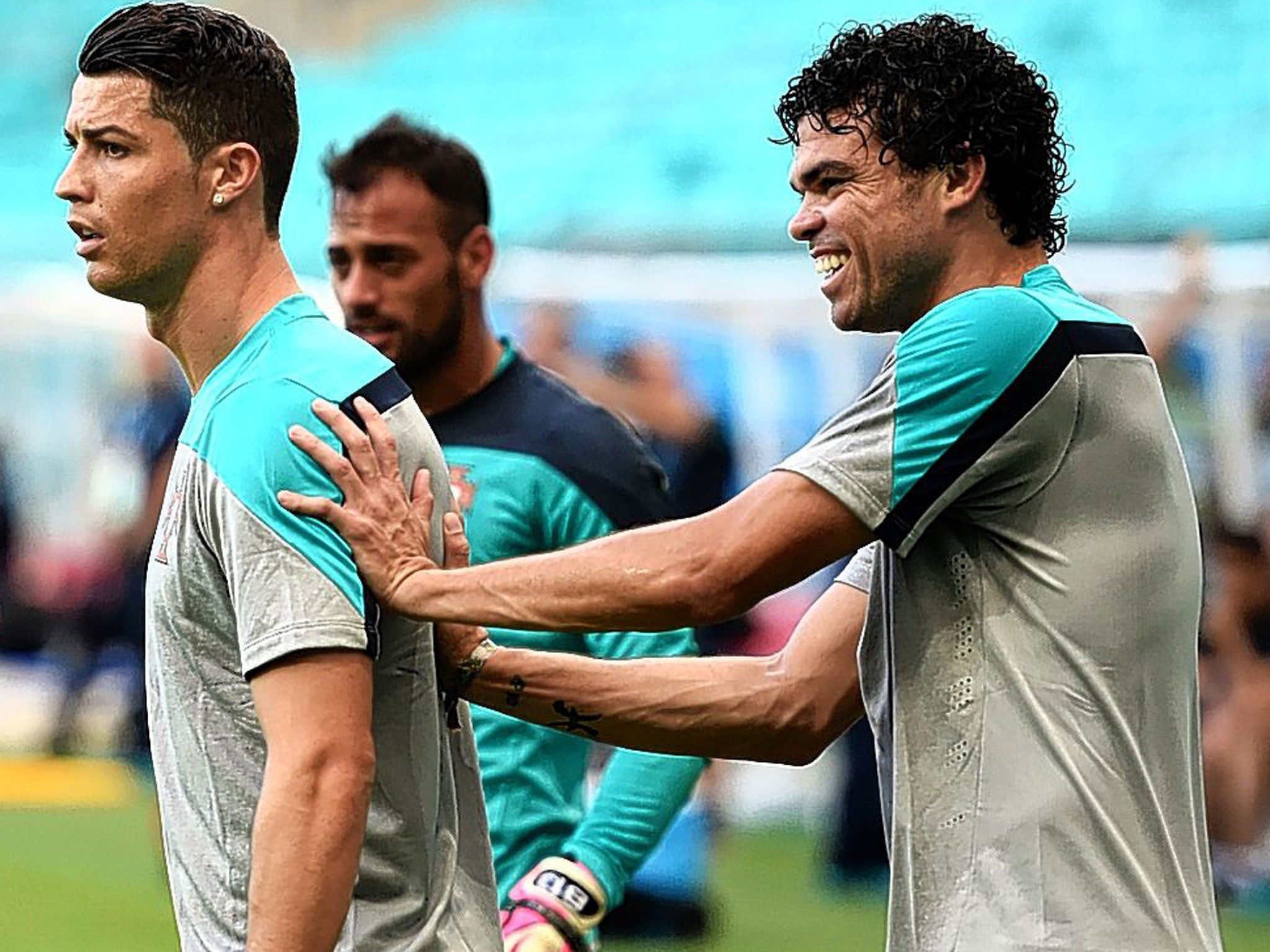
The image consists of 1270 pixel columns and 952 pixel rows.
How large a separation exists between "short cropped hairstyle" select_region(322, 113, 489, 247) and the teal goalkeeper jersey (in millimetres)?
337

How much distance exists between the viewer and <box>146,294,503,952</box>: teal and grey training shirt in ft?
9.91

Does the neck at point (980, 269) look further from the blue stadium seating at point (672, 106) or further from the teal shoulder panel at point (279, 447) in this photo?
the blue stadium seating at point (672, 106)

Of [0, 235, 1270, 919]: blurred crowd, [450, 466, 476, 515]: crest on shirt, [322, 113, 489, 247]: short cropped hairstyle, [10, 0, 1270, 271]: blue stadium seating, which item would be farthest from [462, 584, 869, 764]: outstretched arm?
A: [10, 0, 1270, 271]: blue stadium seating

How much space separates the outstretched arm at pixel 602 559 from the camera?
3135 millimetres

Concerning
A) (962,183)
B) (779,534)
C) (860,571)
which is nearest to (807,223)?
(962,183)

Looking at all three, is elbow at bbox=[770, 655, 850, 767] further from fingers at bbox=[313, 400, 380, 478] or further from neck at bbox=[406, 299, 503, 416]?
neck at bbox=[406, 299, 503, 416]

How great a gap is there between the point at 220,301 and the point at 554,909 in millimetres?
1495

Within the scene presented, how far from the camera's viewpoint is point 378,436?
10.4ft

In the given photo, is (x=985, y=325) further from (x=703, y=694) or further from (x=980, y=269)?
(x=703, y=694)

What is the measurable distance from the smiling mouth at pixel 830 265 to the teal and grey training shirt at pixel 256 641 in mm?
667

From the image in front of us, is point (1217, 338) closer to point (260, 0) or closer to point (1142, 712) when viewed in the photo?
point (1142, 712)

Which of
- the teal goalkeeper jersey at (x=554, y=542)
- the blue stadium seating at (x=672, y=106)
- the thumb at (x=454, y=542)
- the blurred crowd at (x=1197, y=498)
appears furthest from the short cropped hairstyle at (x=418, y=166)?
the blue stadium seating at (x=672, y=106)

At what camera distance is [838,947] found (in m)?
9.10

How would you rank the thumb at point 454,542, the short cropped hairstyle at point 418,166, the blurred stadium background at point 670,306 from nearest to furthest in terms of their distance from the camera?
the thumb at point 454,542 → the short cropped hairstyle at point 418,166 → the blurred stadium background at point 670,306
